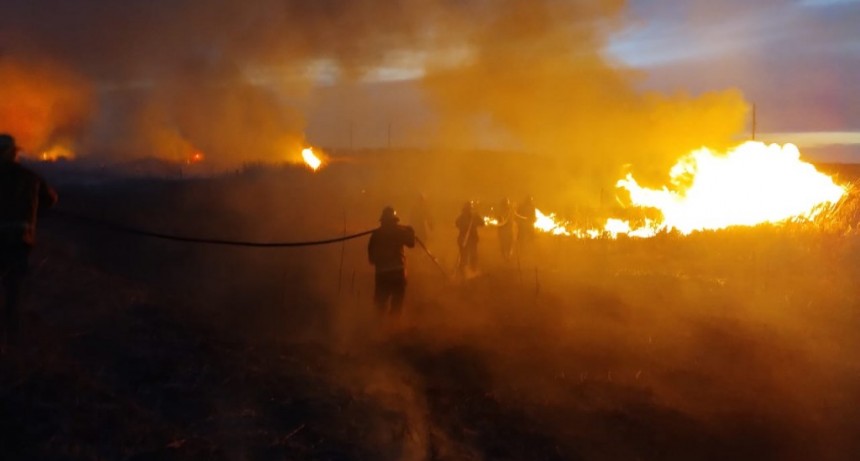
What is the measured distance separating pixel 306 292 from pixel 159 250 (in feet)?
12.7

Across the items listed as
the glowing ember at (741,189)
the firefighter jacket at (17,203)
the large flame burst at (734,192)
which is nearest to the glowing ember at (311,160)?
the large flame burst at (734,192)

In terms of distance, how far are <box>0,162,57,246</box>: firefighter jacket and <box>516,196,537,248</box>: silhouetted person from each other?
37.9ft

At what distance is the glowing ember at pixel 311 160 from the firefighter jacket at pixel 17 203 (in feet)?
89.4

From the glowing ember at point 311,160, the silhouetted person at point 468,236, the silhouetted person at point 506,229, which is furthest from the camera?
the glowing ember at point 311,160

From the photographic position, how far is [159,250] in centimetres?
1543

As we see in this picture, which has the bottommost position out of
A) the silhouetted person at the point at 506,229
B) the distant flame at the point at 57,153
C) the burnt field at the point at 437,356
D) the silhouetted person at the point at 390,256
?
the burnt field at the point at 437,356

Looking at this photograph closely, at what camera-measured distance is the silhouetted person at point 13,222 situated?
611 cm

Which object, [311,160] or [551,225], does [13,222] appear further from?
[311,160]

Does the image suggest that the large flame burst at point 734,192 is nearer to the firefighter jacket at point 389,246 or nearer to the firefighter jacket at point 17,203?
the firefighter jacket at point 389,246

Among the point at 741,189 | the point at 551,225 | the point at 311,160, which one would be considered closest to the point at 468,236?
the point at 551,225

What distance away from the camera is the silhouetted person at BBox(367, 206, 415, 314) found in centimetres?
998

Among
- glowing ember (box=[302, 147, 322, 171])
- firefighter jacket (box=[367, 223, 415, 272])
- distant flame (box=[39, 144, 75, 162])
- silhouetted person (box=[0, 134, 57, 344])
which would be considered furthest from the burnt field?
distant flame (box=[39, 144, 75, 162])

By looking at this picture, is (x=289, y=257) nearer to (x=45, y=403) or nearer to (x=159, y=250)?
(x=159, y=250)

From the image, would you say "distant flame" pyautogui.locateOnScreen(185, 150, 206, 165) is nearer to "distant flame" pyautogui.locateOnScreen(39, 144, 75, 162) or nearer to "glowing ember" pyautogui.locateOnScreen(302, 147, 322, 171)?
"glowing ember" pyautogui.locateOnScreen(302, 147, 322, 171)
